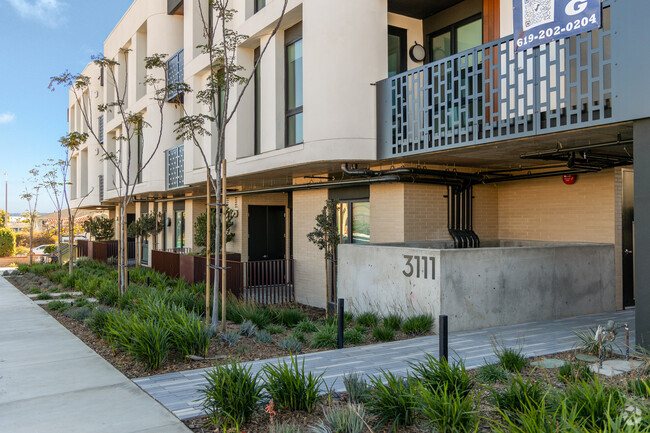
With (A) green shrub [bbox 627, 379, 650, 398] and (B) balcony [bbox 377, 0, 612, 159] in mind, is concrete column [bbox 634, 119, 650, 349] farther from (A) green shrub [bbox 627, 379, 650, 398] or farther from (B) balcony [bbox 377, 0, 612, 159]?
(A) green shrub [bbox 627, 379, 650, 398]

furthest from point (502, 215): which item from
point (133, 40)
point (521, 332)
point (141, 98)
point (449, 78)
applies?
point (133, 40)

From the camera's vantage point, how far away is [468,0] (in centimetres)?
1247

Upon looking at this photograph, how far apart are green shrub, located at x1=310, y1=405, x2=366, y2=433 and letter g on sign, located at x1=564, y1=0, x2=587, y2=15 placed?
21.1 feet

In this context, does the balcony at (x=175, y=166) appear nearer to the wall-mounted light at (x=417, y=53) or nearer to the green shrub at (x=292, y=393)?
the wall-mounted light at (x=417, y=53)

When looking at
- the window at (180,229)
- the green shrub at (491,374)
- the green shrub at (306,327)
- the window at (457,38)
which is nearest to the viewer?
the green shrub at (491,374)

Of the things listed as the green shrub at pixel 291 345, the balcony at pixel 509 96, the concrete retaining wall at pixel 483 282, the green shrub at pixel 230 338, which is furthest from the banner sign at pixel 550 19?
the green shrub at pixel 230 338

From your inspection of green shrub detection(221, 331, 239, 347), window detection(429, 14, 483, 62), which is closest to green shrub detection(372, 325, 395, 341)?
green shrub detection(221, 331, 239, 347)

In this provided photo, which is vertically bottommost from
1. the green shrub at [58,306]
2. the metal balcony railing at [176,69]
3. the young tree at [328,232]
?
the green shrub at [58,306]

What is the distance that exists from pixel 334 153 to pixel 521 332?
5.14 metres

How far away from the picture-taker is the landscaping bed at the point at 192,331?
270 inches

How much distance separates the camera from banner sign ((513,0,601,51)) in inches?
294

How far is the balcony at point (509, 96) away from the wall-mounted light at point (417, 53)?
2.00 m

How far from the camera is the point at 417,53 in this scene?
13219mm

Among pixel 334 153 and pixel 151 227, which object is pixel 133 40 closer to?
pixel 151 227
